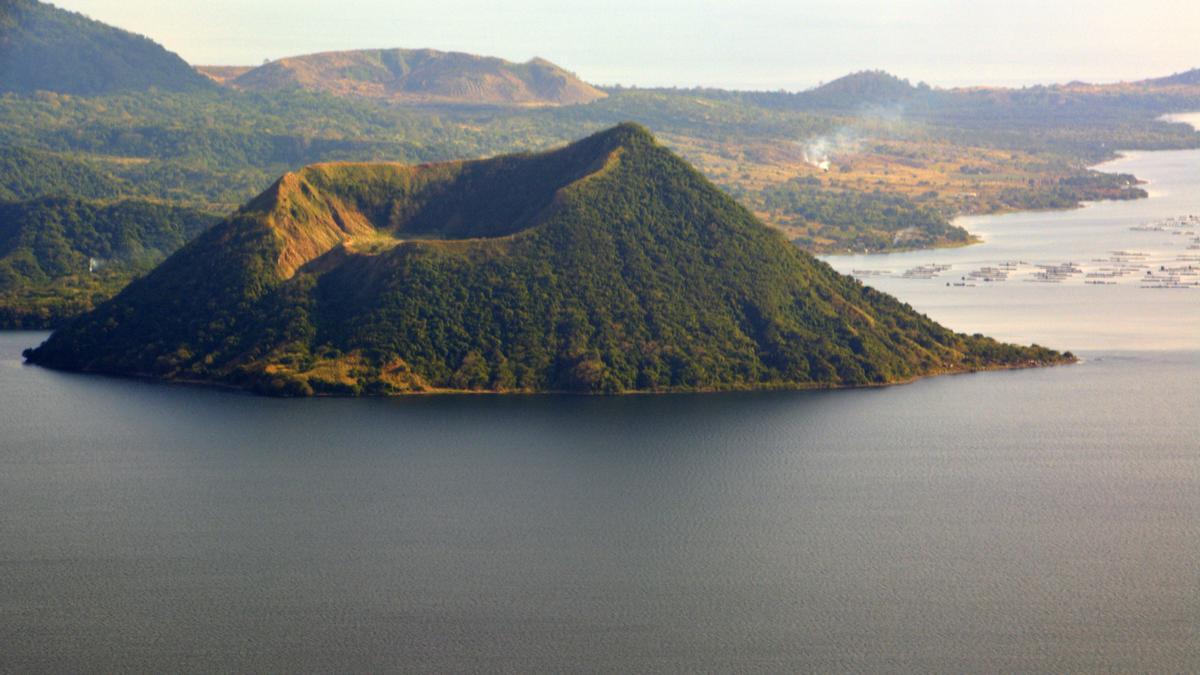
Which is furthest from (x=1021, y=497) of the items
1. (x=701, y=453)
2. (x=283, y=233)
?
(x=283, y=233)

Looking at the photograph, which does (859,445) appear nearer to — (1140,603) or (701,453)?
(701,453)

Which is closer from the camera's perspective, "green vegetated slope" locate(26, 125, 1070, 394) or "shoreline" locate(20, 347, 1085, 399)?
"shoreline" locate(20, 347, 1085, 399)

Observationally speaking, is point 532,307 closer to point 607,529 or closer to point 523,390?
point 523,390

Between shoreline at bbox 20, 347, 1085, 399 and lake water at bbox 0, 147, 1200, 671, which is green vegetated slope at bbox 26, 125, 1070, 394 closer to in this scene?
shoreline at bbox 20, 347, 1085, 399

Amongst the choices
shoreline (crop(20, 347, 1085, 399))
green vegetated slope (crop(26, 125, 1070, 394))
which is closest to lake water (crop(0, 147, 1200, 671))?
shoreline (crop(20, 347, 1085, 399))

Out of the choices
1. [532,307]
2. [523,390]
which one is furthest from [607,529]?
[532,307]

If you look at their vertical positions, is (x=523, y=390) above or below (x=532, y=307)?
below
